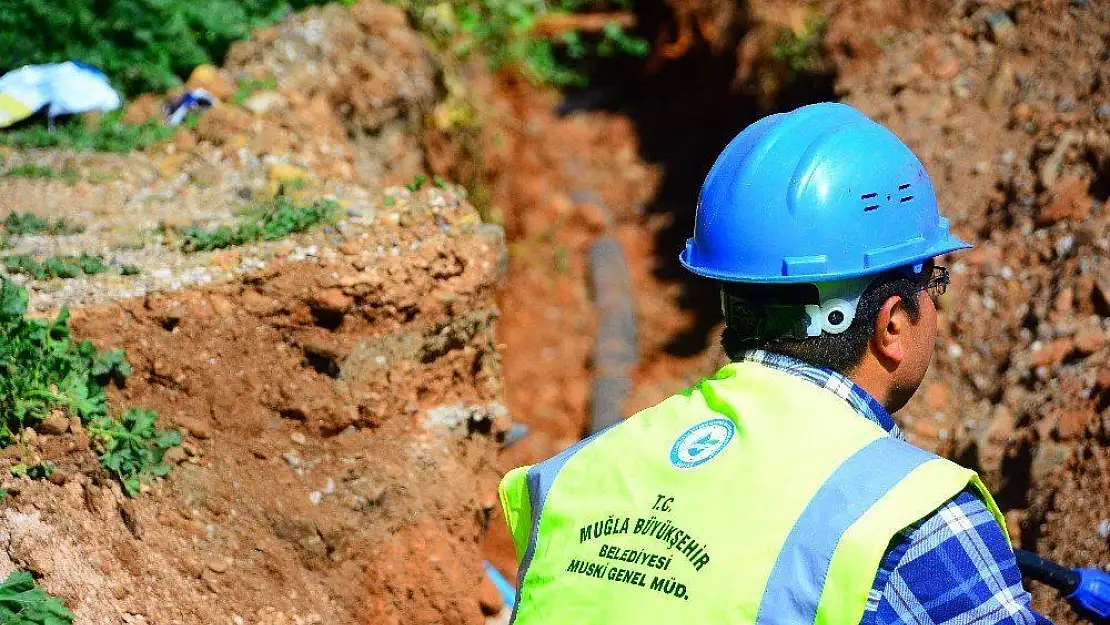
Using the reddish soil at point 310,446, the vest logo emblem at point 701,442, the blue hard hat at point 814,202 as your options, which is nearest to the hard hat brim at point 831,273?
the blue hard hat at point 814,202

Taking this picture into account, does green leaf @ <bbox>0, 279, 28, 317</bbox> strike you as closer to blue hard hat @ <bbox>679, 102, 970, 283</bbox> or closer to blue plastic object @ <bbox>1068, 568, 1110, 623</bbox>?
blue hard hat @ <bbox>679, 102, 970, 283</bbox>

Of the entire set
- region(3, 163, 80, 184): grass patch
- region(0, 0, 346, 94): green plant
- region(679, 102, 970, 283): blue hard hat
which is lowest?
region(3, 163, 80, 184): grass patch

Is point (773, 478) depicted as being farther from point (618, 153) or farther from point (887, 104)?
point (618, 153)

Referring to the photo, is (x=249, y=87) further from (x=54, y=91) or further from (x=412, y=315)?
(x=412, y=315)

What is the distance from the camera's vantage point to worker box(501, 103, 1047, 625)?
1.68m

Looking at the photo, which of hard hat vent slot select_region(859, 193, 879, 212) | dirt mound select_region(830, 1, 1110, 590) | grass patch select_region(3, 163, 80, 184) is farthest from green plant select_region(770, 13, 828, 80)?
hard hat vent slot select_region(859, 193, 879, 212)

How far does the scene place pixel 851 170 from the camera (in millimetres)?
2055

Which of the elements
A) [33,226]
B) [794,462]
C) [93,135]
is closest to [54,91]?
[93,135]

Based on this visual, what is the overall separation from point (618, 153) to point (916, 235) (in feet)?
20.4

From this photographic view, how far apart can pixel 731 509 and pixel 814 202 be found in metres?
0.66

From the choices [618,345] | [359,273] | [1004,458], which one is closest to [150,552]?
[359,273]

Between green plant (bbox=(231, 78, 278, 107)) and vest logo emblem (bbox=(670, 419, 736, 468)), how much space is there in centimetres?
374

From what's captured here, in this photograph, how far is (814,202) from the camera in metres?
2.05

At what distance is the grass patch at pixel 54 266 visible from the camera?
355 centimetres
